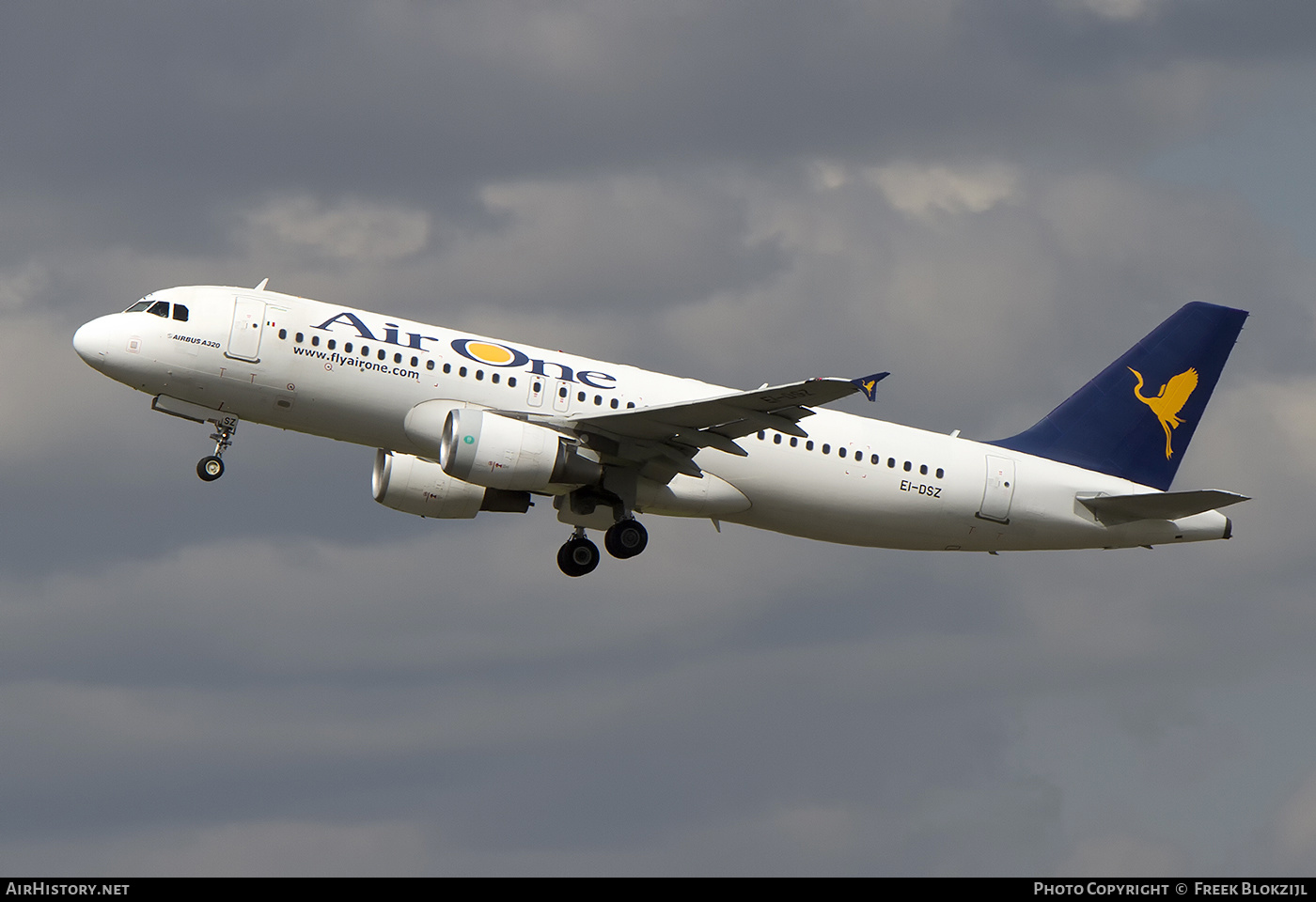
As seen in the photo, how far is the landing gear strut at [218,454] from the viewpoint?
46.9m

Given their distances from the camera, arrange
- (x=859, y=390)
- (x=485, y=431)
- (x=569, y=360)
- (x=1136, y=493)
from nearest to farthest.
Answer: (x=859, y=390)
(x=485, y=431)
(x=569, y=360)
(x=1136, y=493)

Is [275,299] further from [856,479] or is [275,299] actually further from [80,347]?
[856,479]

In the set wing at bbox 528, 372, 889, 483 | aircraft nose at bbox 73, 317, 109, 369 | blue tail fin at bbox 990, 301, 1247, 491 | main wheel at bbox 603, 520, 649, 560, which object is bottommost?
main wheel at bbox 603, 520, 649, 560

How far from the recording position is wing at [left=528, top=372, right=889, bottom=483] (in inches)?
1686

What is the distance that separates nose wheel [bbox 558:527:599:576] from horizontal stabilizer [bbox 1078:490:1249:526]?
1395cm

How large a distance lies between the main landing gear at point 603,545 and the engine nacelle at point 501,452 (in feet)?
8.69

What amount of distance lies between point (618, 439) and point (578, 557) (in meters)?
4.59

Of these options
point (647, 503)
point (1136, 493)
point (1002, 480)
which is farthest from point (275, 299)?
point (1136, 493)

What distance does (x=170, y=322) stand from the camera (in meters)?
46.1

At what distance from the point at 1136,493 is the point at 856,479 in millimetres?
8918

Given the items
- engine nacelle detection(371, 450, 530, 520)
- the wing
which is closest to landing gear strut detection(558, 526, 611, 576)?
engine nacelle detection(371, 450, 530, 520)

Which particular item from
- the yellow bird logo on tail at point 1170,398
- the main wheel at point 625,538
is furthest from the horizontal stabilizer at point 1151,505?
the main wheel at point 625,538

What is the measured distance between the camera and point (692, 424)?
149ft

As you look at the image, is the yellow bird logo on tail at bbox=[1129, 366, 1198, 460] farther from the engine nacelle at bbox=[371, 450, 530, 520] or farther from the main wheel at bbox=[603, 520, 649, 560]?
the engine nacelle at bbox=[371, 450, 530, 520]
